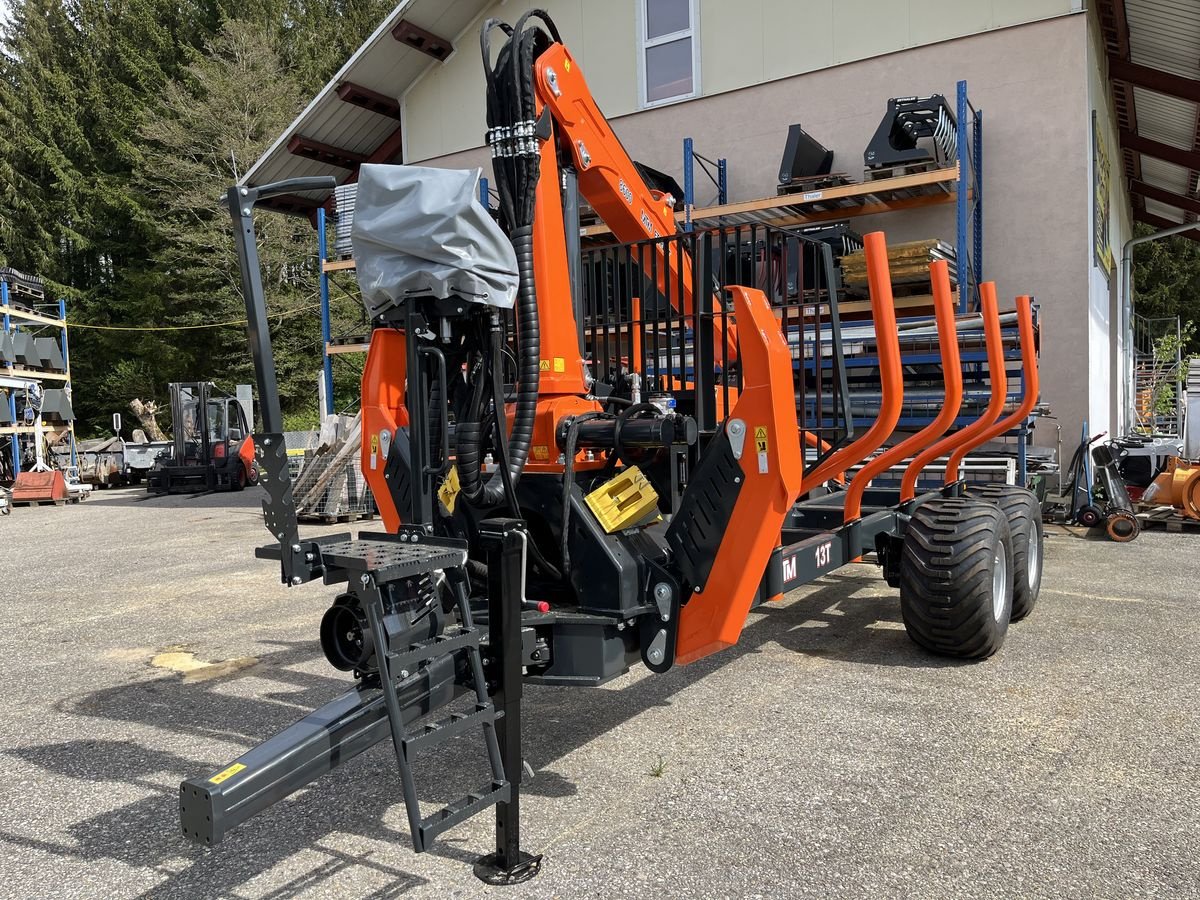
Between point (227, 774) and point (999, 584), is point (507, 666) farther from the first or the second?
point (999, 584)

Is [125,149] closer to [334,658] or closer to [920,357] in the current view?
[920,357]

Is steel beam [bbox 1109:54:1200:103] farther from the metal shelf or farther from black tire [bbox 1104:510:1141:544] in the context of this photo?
the metal shelf

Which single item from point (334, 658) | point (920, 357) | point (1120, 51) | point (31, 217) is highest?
point (31, 217)

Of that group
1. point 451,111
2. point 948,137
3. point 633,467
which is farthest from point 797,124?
point 633,467

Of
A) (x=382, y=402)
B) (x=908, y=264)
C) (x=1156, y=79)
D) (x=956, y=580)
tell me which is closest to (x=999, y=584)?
(x=956, y=580)

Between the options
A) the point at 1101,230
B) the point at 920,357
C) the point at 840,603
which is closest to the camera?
the point at 840,603

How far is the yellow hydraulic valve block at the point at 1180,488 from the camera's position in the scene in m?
9.47

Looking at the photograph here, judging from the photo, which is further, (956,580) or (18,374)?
(18,374)

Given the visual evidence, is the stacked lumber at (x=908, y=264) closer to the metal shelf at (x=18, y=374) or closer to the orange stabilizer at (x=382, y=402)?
the orange stabilizer at (x=382, y=402)

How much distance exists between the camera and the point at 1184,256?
113 feet

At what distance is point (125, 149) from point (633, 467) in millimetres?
36661

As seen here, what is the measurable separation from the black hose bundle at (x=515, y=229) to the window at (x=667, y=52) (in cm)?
1021

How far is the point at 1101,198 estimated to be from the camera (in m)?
13.7

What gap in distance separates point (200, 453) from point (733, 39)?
14.7 meters
